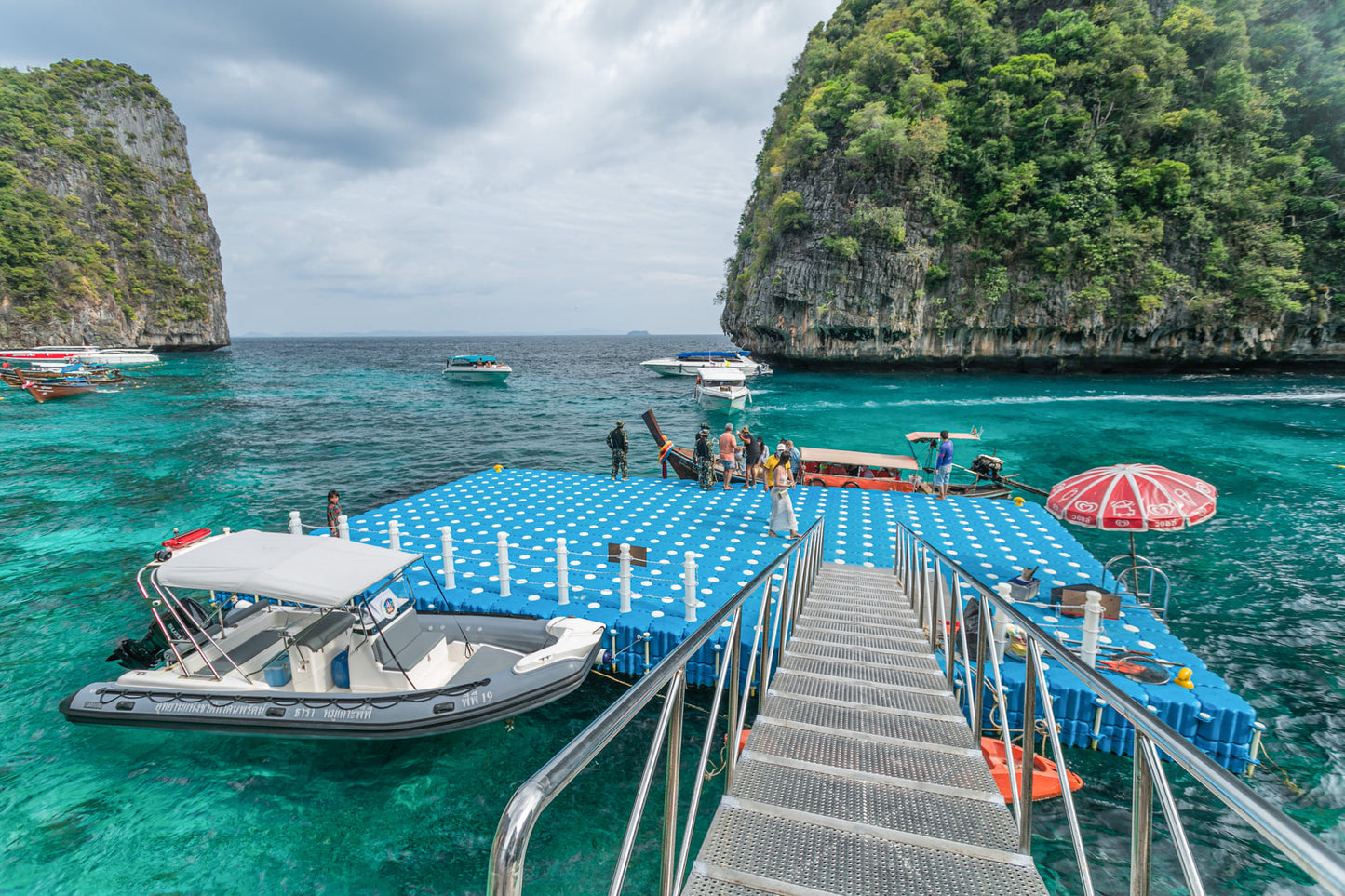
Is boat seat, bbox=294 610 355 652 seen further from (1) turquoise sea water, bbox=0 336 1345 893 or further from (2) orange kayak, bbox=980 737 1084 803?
(2) orange kayak, bbox=980 737 1084 803

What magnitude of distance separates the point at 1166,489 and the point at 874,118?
45.1m

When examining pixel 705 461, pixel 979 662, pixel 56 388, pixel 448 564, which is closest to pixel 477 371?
pixel 56 388

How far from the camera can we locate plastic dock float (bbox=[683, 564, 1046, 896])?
2.22m

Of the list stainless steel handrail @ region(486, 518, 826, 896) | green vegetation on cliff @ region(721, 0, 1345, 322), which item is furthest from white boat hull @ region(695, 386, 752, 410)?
stainless steel handrail @ region(486, 518, 826, 896)

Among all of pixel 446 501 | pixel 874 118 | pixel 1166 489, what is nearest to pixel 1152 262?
pixel 874 118

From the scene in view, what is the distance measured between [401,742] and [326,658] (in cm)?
145

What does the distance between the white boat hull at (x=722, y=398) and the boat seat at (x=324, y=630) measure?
3008cm

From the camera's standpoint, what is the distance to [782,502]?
10.4 m

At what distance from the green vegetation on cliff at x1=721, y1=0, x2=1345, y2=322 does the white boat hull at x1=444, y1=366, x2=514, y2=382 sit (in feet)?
97.5

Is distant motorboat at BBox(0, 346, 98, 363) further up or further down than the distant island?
further down

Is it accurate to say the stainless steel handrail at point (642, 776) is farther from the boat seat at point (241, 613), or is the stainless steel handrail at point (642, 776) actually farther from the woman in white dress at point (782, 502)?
the boat seat at point (241, 613)

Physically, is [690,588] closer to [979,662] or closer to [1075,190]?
[979,662]

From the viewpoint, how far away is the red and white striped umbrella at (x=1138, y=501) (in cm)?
789

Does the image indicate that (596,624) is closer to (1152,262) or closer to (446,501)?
(446,501)
